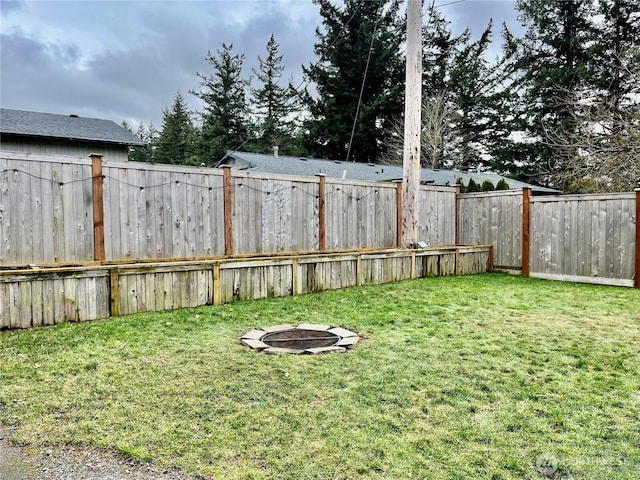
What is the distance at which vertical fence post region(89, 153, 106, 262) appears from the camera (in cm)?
508

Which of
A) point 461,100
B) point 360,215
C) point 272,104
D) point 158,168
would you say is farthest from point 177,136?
point 158,168

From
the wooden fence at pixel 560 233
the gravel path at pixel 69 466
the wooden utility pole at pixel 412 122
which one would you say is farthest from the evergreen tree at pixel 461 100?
the gravel path at pixel 69 466

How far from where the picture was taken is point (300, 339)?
12.5 ft

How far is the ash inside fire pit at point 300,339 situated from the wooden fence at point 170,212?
7.75ft

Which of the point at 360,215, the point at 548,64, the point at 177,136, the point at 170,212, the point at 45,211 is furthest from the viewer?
the point at 177,136

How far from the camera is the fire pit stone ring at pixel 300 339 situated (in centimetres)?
349

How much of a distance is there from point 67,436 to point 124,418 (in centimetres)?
27

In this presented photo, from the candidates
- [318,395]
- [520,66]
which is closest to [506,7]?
[520,66]

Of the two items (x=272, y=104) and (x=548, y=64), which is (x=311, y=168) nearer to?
(x=548, y=64)

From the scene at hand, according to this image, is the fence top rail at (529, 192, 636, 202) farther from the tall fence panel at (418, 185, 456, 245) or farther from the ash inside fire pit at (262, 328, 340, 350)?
the ash inside fire pit at (262, 328, 340, 350)

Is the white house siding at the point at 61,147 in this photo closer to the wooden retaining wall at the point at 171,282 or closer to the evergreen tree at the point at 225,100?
the wooden retaining wall at the point at 171,282

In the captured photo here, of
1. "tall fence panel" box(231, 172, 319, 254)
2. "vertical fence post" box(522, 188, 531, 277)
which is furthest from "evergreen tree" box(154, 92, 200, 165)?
"vertical fence post" box(522, 188, 531, 277)

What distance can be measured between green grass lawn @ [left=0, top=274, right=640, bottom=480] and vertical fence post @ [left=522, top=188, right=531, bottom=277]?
3785mm

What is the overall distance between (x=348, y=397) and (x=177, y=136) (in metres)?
31.4
